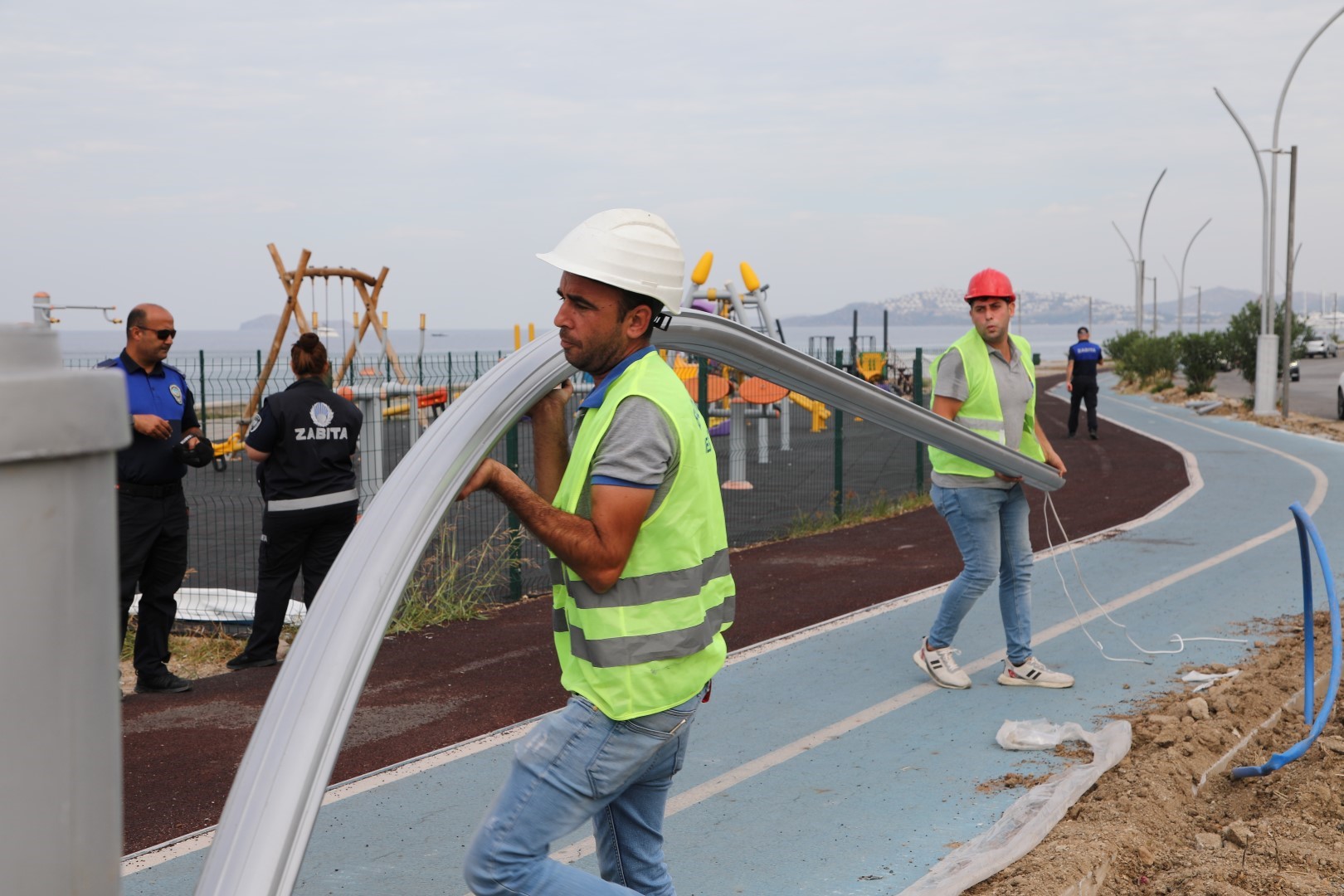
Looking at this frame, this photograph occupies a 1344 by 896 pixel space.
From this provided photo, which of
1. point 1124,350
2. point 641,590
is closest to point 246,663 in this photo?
point 641,590

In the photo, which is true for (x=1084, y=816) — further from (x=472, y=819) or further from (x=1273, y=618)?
(x=1273, y=618)

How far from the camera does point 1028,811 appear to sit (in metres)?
4.85

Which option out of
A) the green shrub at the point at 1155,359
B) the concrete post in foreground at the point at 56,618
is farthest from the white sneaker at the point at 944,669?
the green shrub at the point at 1155,359

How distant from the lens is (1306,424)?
85.7ft

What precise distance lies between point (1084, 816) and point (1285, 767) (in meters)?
1.23

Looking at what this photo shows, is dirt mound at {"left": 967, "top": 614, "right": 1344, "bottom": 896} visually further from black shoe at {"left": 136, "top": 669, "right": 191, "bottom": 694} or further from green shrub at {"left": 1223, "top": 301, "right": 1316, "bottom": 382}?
green shrub at {"left": 1223, "top": 301, "right": 1316, "bottom": 382}

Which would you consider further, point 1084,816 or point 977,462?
point 977,462

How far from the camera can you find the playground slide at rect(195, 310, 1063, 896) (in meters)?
1.83

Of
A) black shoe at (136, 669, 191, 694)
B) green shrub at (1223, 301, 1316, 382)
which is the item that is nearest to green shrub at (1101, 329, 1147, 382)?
green shrub at (1223, 301, 1316, 382)

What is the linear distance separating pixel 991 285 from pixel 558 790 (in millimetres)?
4561

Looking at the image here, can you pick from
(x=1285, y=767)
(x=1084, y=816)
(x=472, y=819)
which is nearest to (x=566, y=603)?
(x=472, y=819)

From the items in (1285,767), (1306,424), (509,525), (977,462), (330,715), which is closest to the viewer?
(330,715)

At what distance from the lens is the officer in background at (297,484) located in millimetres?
7699

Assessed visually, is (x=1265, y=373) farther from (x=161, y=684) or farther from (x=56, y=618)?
(x=56, y=618)
